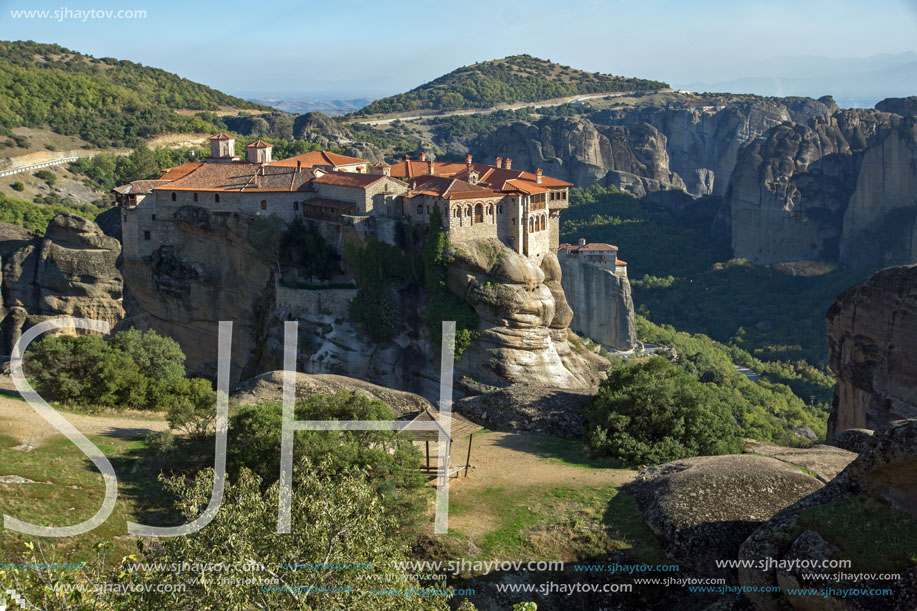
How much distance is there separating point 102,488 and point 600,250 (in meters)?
50.6

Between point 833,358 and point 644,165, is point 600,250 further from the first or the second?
point 644,165

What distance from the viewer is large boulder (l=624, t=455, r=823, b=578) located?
18172mm

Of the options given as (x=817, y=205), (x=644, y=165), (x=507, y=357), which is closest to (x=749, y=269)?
(x=817, y=205)

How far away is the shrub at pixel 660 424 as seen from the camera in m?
23.8

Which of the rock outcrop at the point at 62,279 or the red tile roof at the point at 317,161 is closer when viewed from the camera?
the red tile roof at the point at 317,161

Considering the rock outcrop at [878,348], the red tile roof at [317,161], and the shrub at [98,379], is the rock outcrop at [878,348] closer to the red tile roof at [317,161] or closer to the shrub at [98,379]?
the shrub at [98,379]

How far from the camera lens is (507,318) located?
43.2 meters

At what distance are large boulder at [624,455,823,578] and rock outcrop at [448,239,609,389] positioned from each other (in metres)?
21.5

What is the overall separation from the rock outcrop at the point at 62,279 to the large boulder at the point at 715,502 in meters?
40.7

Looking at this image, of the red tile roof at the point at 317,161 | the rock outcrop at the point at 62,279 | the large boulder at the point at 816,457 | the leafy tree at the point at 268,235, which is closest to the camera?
the large boulder at the point at 816,457

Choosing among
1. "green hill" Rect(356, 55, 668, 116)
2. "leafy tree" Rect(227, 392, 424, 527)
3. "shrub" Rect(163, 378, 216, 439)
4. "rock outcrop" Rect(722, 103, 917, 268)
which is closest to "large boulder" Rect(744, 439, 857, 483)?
"leafy tree" Rect(227, 392, 424, 527)

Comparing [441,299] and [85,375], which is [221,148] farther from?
[85,375]

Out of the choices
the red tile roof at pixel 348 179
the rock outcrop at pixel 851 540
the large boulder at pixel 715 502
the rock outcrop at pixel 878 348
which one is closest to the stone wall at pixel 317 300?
the red tile roof at pixel 348 179

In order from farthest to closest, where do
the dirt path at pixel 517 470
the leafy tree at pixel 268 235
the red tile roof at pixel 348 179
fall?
the leafy tree at pixel 268 235, the red tile roof at pixel 348 179, the dirt path at pixel 517 470
